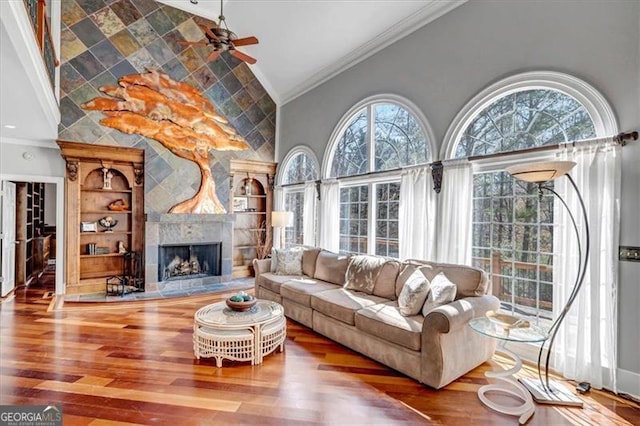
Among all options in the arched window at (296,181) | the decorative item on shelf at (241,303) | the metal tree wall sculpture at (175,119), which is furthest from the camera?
the arched window at (296,181)

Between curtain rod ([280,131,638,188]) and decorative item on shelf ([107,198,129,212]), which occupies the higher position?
curtain rod ([280,131,638,188])

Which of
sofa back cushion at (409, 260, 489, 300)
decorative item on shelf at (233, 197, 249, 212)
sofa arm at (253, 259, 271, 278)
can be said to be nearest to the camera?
sofa back cushion at (409, 260, 489, 300)

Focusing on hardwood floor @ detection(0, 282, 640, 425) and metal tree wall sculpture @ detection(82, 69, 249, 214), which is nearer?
hardwood floor @ detection(0, 282, 640, 425)

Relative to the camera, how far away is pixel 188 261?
22.5 ft

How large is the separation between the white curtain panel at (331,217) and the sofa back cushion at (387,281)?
1.92 m

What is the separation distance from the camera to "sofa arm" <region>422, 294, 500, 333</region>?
8.91 feet

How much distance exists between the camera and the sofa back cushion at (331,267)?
472cm

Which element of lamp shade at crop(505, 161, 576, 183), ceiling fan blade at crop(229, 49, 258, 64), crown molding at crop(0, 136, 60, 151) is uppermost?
ceiling fan blade at crop(229, 49, 258, 64)

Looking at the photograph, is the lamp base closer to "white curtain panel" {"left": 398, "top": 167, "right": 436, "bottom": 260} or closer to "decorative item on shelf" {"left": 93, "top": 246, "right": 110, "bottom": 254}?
"white curtain panel" {"left": 398, "top": 167, "right": 436, "bottom": 260}

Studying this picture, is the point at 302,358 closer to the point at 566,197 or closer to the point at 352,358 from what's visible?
the point at 352,358

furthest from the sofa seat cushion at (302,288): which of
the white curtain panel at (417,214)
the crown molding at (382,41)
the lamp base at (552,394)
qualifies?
the crown molding at (382,41)

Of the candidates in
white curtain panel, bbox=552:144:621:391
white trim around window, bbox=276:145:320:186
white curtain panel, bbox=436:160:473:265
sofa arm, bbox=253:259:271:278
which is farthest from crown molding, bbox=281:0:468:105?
sofa arm, bbox=253:259:271:278

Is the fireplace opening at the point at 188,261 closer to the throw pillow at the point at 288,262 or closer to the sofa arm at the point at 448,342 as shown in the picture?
the throw pillow at the point at 288,262

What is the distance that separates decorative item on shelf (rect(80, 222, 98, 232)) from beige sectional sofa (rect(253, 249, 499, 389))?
3887 mm
